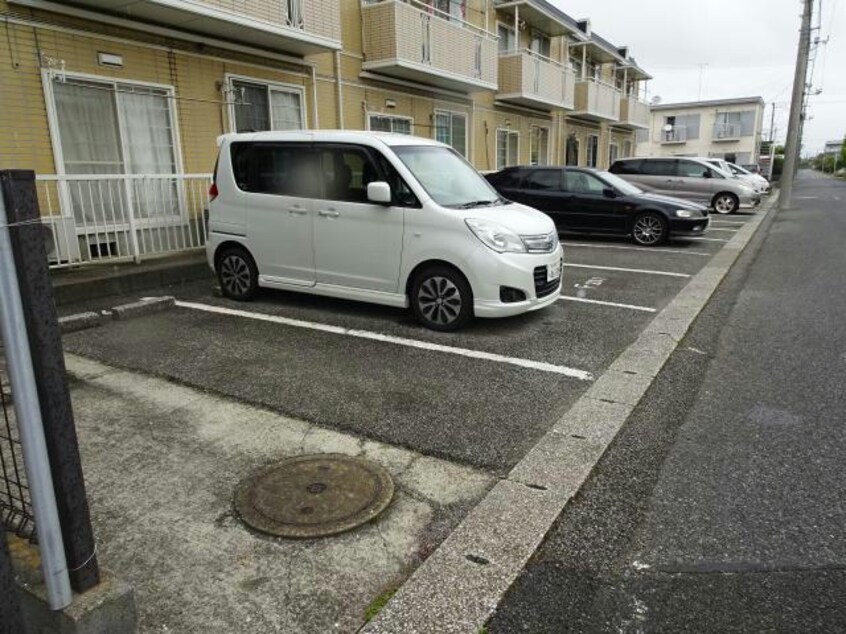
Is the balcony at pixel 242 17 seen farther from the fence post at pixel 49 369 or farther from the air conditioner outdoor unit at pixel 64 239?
the fence post at pixel 49 369

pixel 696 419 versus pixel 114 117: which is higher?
pixel 114 117

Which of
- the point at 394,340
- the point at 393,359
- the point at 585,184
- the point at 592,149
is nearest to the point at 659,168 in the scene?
the point at 585,184

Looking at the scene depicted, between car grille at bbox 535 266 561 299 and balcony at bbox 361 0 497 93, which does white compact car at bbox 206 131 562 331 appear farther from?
balcony at bbox 361 0 497 93

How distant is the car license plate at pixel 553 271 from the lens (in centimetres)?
584

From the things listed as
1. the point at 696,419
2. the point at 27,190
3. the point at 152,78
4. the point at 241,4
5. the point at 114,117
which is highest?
the point at 241,4

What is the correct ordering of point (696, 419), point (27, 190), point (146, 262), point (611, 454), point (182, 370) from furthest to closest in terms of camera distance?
point (146, 262) < point (182, 370) < point (696, 419) < point (611, 454) < point (27, 190)

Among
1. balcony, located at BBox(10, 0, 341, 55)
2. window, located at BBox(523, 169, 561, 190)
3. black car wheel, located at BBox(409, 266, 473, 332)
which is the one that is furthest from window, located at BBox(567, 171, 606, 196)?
black car wheel, located at BBox(409, 266, 473, 332)

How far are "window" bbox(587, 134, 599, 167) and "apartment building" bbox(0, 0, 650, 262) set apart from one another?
37.6ft

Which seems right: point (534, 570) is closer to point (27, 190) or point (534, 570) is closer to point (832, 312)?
point (27, 190)

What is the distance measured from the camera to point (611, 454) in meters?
3.41

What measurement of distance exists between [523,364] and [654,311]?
2464 mm

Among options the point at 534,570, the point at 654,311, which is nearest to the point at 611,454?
the point at 534,570

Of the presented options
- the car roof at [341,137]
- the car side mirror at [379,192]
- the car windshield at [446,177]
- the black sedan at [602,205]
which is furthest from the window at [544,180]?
the car side mirror at [379,192]

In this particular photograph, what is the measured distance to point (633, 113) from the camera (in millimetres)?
27375
